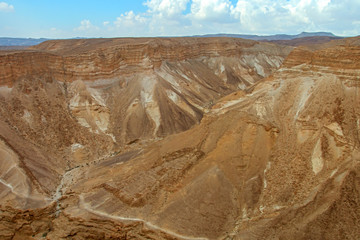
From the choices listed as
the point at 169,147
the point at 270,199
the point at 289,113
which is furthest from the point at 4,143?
the point at 289,113

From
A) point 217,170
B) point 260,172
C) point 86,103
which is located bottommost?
point 260,172

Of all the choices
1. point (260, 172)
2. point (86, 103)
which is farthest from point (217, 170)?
point (86, 103)

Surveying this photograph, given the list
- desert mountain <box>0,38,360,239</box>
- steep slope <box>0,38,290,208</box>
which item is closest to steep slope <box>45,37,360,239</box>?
desert mountain <box>0,38,360,239</box>

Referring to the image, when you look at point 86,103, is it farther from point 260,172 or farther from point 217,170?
point 260,172

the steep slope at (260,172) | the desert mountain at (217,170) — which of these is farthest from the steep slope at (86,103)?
the steep slope at (260,172)

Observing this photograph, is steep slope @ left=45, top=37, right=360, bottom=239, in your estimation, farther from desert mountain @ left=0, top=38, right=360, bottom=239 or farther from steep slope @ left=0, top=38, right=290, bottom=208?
A: steep slope @ left=0, top=38, right=290, bottom=208

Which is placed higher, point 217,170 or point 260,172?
point 217,170

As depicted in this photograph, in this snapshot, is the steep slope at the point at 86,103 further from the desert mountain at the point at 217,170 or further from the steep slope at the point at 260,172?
the steep slope at the point at 260,172

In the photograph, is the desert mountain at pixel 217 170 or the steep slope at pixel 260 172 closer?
the steep slope at pixel 260 172

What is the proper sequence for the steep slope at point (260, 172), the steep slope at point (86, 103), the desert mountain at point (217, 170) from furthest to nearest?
the steep slope at point (86, 103)
the desert mountain at point (217, 170)
the steep slope at point (260, 172)

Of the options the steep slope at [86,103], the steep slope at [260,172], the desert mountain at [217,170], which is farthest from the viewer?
the steep slope at [86,103]

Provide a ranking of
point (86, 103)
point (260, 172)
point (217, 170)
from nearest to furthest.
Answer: point (217, 170), point (260, 172), point (86, 103)
